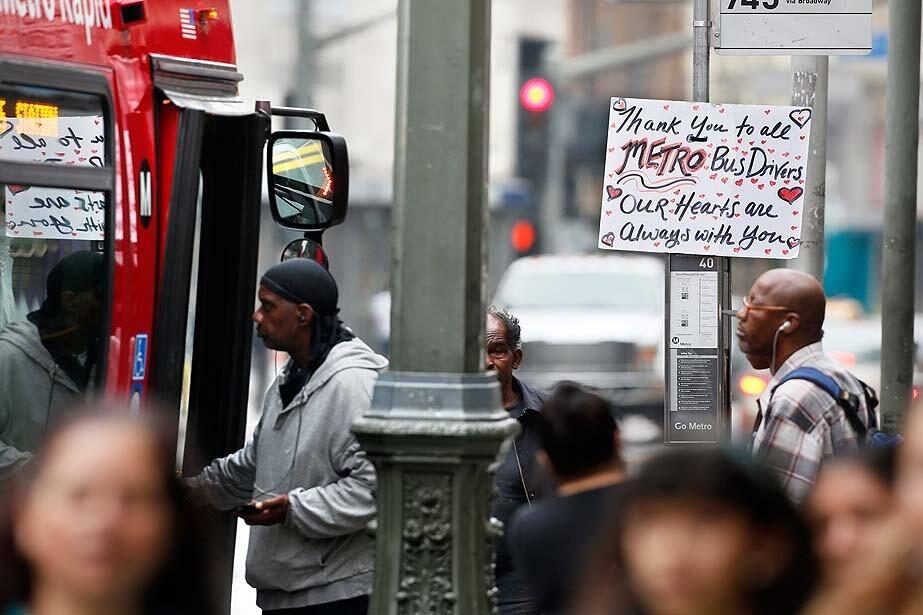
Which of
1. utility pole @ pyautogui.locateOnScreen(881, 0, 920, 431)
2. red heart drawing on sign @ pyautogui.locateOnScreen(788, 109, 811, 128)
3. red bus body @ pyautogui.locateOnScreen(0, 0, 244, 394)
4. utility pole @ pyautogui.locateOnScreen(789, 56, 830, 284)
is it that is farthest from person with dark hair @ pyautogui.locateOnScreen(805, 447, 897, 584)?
utility pole @ pyautogui.locateOnScreen(881, 0, 920, 431)

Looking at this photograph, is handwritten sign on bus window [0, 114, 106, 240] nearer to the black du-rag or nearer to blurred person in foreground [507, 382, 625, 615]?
the black du-rag

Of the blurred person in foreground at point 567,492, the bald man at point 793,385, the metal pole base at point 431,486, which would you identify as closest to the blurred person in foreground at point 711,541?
the blurred person in foreground at point 567,492

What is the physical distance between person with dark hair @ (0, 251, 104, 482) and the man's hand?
0.64m

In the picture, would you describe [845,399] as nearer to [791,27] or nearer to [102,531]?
[791,27]

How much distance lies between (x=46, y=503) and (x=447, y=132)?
88.1 inches

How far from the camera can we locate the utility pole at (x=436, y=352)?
4797mm

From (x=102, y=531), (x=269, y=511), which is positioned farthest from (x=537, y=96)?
(x=102, y=531)

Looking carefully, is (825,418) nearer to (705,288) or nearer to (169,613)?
(705,288)

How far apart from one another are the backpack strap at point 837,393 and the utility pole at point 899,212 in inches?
104

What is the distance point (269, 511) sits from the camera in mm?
5539

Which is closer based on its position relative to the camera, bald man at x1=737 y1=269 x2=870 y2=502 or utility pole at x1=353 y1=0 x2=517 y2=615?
utility pole at x1=353 y1=0 x2=517 y2=615

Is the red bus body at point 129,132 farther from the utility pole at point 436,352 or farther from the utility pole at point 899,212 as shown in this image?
the utility pole at point 899,212

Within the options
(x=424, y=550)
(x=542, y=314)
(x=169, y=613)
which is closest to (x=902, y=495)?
(x=169, y=613)

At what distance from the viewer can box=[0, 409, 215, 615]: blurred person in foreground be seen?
111 inches
